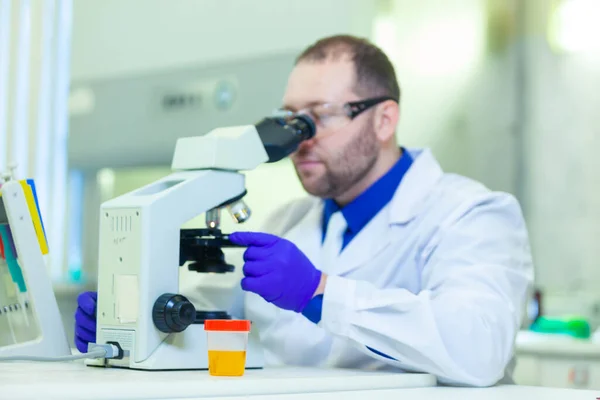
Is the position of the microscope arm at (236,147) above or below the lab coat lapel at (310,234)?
above

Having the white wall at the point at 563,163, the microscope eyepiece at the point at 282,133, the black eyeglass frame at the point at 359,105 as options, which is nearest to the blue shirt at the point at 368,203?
the black eyeglass frame at the point at 359,105

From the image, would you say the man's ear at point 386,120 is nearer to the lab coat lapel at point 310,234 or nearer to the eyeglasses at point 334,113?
the eyeglasses at point 334,113

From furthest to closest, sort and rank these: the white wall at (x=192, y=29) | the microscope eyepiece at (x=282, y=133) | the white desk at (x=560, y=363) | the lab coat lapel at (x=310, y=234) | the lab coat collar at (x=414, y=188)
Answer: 1. the white wall at (x=192, y=29)
2. the white desk at (x=560, y=363)
3. the lab coat lapel at (x=310, y=234)
4. the lab coat collar at (x=414, y=188)
5. the microscope eyepiece at (x=282, y=133)

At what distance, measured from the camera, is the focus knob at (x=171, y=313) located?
4.65ft

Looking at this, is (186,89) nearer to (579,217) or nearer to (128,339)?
(579,217)

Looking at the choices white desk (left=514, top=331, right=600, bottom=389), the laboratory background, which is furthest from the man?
white desk (left=514, top=331, right=600, bottom=389)

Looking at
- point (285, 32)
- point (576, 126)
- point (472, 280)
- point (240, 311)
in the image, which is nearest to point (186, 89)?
point (285, 32)

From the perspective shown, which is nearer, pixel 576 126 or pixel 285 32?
pixel 285 32

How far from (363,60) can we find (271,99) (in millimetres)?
656

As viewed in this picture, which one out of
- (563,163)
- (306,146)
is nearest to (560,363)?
(563,163)

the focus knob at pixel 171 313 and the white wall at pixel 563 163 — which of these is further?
the white wall at pixel 563 163

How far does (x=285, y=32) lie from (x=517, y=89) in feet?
3.28

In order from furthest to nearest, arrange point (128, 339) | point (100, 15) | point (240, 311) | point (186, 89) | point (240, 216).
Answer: point (100, 15), point (186, 89), point (240, 311), point (240, 216), point (128, 339)

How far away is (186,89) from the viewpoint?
3.03 meters
